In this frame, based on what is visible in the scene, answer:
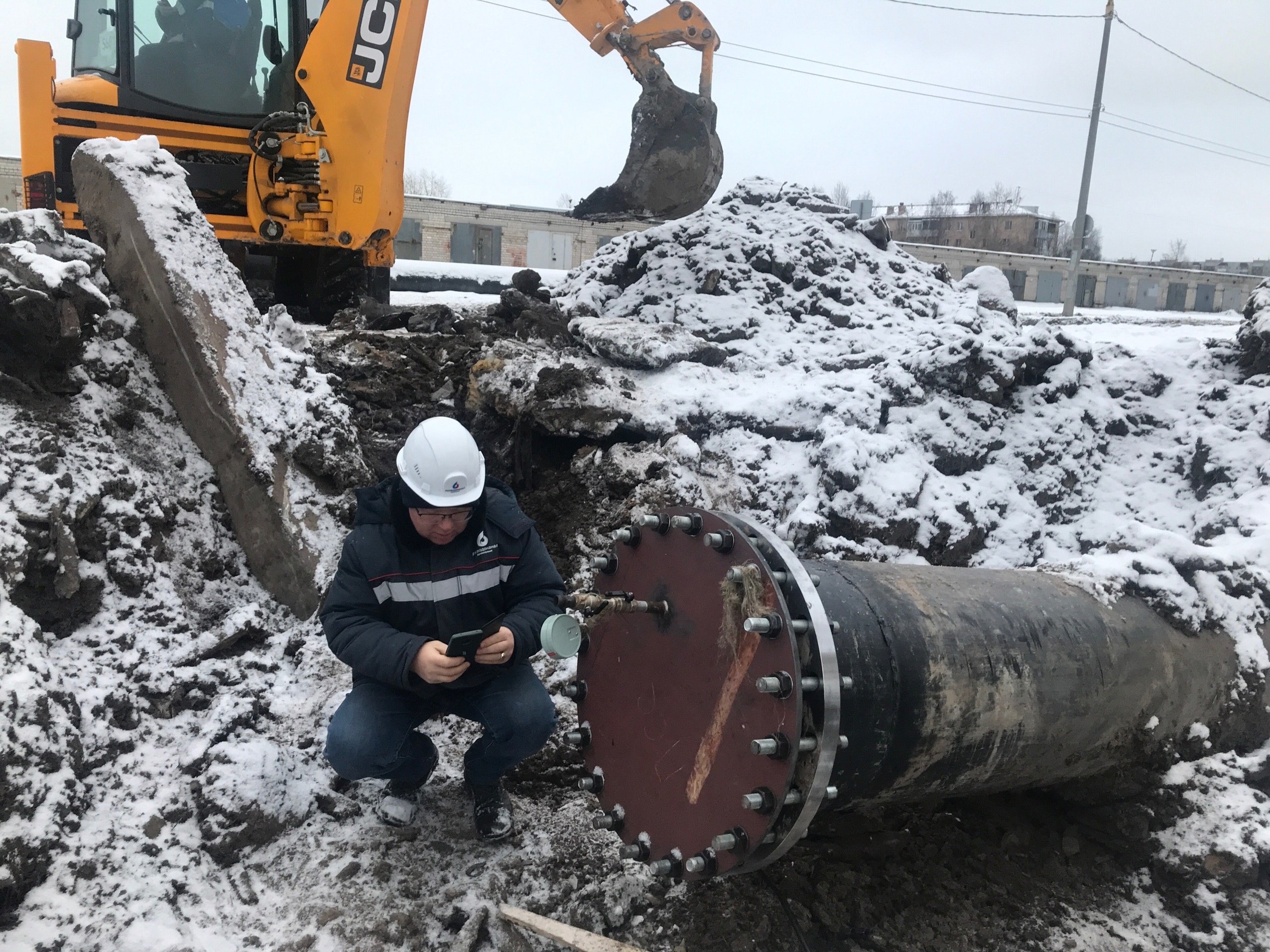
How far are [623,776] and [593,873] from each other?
13.2 inches

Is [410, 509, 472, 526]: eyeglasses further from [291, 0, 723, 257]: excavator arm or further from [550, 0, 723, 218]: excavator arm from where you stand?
[550, 0, 723, 218]: excavator arm

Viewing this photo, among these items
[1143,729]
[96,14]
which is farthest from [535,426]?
[96,14]

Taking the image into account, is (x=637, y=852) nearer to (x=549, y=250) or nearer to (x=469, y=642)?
(x=469, y=642)

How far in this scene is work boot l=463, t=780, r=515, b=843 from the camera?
2.34 metres

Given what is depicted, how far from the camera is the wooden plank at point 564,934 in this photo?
1.92m

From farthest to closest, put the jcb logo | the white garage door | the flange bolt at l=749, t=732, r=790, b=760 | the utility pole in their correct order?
the white garage door
the utility pole
the jcb logo
the flange bolt at l=749, t=732, r=790, b=760

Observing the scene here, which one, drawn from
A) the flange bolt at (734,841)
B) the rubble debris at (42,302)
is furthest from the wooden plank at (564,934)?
the rubble debris at (42,302)

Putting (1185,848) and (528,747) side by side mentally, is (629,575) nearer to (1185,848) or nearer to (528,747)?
(528,747)

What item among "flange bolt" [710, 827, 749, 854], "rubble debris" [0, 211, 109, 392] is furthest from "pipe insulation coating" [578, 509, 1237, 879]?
"rubble debris" [0, 211, 109, 392]

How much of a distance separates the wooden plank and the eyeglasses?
95cm

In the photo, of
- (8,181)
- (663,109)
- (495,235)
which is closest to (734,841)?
(663,109)

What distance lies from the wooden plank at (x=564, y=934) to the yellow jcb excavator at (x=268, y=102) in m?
4.77

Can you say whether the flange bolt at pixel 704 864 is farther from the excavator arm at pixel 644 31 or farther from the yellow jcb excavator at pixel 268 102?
the excavator arm at pixel 644 31

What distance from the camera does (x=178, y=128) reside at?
229 inches
